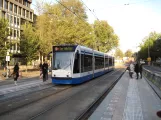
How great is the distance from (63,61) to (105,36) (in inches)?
3046

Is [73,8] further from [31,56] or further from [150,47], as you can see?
[150,47]

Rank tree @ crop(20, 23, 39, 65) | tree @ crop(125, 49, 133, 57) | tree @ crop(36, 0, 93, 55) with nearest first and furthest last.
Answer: tree @ crop(20, 23, 39, 65) < tree @ crop(36, 0, 93, 55) < tree @ crop(125, 49, 133, 57)

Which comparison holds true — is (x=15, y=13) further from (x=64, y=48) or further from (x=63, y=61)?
(x=63, y=61)

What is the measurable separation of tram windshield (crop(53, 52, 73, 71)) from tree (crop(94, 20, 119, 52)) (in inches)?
2862

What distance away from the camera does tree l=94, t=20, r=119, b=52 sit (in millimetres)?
92938

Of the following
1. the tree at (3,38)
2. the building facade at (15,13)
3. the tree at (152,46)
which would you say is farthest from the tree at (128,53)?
the tree at (3,38)

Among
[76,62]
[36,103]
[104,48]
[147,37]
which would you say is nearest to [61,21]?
[76,62]

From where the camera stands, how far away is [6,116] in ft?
28.1

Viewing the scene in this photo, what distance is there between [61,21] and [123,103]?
31.8 m

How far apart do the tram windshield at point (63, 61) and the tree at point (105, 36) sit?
72.7 metres

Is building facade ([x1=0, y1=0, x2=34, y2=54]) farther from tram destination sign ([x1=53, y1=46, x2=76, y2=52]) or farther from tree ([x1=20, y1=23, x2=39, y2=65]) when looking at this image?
tram destination sign ([x1=53, y1=46, x2=76, y2=52])

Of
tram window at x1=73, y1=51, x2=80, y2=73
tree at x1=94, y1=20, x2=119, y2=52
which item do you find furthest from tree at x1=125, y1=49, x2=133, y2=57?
tram window at x1=73, y1=51, x2=80, y2=73

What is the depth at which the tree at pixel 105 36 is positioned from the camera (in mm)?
92938

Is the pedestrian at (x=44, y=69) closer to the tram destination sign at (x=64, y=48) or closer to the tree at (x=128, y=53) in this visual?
the tram destination sign at (x=64, y=48)
